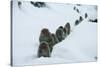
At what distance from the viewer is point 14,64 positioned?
204 centimetres

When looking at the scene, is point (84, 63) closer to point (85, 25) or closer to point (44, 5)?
point (85, 25)

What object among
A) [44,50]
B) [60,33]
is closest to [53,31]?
[60,33]

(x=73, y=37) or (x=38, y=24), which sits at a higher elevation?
(x=38, y=24)

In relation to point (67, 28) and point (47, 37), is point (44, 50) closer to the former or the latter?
point (47, 37)

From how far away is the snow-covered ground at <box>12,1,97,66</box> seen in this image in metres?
2.08

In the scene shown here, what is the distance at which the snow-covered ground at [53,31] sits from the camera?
81.9 inches

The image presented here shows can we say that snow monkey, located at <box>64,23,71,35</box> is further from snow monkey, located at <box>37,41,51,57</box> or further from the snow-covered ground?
snow monkey, located at <box>37,41,51,57</box>

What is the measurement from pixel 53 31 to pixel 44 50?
24 centimetres

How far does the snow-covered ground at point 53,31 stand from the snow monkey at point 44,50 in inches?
1.7

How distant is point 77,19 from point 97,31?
12.6 inches

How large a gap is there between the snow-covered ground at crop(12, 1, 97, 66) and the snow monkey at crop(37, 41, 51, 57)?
4 centimetres

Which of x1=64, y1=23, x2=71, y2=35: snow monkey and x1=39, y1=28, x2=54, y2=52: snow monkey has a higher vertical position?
x1=64, y1=23, x2=71, y2=35: snow monkey

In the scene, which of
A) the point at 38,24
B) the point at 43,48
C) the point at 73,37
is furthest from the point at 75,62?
the point at 38,24

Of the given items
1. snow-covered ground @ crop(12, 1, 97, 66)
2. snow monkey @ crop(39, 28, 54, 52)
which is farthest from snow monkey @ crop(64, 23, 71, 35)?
snow monkey @ crop(39, 28, 54, 52)
